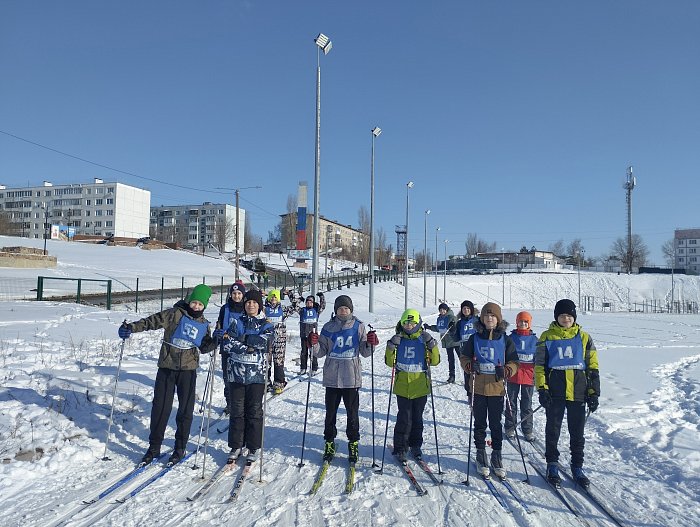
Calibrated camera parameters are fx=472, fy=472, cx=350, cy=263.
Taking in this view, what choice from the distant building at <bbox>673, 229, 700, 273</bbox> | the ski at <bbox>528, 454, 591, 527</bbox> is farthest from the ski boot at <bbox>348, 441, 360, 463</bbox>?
the distant building at <bbox>673, 229, 700, 273</bbox>

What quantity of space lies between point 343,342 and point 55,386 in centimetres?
485

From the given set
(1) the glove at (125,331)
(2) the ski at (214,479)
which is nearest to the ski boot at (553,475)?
(2) the ski at (214,479)

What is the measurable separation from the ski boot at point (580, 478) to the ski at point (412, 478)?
1.63 metres

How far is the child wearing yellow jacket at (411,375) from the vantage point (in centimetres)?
555

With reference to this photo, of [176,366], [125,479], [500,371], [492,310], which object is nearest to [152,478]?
[125,479]

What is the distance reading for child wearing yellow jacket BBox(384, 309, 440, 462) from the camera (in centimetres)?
555

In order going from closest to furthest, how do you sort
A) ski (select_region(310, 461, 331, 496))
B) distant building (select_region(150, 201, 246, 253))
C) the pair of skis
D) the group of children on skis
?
the pair of skis → ski (select_region(310, 461, 331, 496)) → the group of children on skis → distant building (select_region(150, 201, 246, 253))

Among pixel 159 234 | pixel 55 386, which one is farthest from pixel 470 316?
pixel 159 234

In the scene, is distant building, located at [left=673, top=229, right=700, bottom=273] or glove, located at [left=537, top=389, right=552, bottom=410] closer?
glove, located at [left=537, top=389, right=552, bottom=410]

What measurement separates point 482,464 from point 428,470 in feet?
2.02

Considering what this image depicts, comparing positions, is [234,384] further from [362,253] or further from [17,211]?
[17,211]

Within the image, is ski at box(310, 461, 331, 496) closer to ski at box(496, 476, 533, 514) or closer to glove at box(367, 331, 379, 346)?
glove at box(367, 331, 379, 346)

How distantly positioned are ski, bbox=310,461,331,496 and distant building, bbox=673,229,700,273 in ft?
467

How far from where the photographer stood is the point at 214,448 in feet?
19.2
